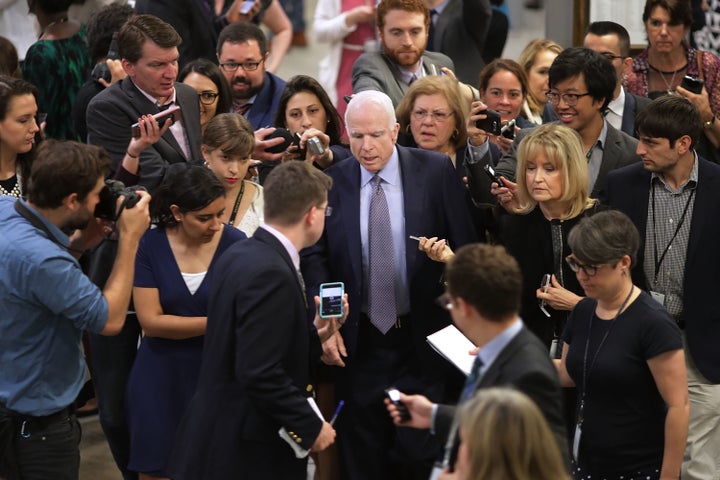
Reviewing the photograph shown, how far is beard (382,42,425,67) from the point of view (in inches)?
259

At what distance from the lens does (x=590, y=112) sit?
564 cm

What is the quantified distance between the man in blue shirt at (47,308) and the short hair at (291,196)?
2.23 ft

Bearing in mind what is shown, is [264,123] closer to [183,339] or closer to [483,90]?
[483,90]

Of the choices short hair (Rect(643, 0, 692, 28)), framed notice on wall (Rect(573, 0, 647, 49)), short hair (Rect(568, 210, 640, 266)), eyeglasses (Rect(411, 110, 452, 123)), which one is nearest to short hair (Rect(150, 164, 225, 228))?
eyeglasses (Rect(411, 110, 452, 123))

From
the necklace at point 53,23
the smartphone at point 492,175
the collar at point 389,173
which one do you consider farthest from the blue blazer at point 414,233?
the necklace at point 53,23

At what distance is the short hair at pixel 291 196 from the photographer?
13.5 ft

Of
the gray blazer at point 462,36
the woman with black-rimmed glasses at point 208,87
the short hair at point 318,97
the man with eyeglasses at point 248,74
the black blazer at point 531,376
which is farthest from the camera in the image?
the gray blazer at point 462,36

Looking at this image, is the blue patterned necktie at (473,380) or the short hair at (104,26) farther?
the short hair at (104,26)

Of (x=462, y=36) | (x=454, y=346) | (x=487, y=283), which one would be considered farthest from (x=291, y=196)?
(x=462, y=36)

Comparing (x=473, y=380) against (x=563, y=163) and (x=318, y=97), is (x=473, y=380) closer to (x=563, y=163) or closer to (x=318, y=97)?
(x=563, y=163)

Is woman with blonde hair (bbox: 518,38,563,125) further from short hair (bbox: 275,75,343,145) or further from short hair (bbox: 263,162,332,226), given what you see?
short hair (bbox: 263,162,332,226)

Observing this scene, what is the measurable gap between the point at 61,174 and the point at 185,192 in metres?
0.71

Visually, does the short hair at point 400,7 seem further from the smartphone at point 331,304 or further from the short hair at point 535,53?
the smartphone at point 331,304

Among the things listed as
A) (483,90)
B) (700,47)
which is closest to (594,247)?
(483,90)
